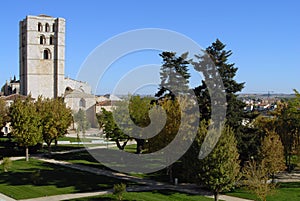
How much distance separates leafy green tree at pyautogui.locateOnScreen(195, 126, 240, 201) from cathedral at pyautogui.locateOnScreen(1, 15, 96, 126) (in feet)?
185

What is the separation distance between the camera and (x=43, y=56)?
250 ft

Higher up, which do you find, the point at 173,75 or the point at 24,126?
the point at 173,75

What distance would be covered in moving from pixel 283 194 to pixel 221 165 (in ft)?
24.6

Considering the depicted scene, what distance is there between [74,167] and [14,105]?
899cm

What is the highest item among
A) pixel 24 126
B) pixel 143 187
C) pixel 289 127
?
pixel 24 126

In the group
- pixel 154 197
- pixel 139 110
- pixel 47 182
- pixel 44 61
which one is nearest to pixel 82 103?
pixel 44 61

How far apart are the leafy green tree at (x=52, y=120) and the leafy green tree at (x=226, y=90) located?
16.9 metres

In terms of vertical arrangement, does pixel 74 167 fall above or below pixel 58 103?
below

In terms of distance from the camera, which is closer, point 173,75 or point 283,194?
point 283,194

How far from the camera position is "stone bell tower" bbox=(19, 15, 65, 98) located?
245 feet

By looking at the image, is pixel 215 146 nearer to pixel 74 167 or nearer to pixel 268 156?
pixel 268 156

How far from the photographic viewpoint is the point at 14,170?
31969 millimetres

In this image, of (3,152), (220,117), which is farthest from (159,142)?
(3,152)

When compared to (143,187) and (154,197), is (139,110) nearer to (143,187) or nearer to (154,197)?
(143,187)
